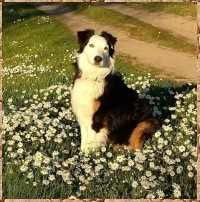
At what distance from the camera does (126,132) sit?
9195mm

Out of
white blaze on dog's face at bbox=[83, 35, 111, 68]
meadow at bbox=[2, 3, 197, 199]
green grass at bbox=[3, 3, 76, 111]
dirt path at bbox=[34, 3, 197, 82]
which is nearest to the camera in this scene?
meadow at bbox=[2, 3, 197, 199]

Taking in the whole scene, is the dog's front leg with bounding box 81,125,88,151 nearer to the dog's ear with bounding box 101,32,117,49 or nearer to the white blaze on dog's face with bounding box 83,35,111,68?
the white blaze on dog's face with bounding box 83,35,111,68

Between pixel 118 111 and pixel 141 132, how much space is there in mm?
650

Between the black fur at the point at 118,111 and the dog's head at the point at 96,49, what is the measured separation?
47 centimetres

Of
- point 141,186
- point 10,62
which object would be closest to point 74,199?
point 141,186

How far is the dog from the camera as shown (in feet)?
27.8

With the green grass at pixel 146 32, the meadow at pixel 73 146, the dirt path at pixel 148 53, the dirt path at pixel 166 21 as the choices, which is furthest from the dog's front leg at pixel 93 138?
the green grass at pixel 146 32

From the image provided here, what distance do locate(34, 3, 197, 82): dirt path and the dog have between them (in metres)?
3.56

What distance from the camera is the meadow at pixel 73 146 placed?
7.08m

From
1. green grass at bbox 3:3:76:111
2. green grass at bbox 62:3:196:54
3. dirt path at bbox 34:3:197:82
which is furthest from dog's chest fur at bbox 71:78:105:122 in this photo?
green grass at bbox 62:3:196:54

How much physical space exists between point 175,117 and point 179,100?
4.69ft

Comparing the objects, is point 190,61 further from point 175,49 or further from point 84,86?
point 84,86

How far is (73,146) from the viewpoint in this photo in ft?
28.6

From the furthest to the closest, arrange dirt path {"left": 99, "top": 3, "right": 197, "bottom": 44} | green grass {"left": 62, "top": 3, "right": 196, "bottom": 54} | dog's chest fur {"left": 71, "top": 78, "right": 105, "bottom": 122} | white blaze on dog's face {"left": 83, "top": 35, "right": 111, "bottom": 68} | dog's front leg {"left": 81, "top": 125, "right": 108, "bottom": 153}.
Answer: green grass {"left": 62, "top": 3, "right": 196, "bottom": 54}
dirt path {"left": 99, "top": 3, "right": 197, "bottom": 44}
dog's front leg {"left": 81, "top": 125, "right": 108, "bottom": 153}
dog's chest fur {"left": 71, "top": 78, "right": 105, "bottom": 122}
white blaze on dog's face {"left": 83, "top": 35, "right": 111, "bottom": 68}
